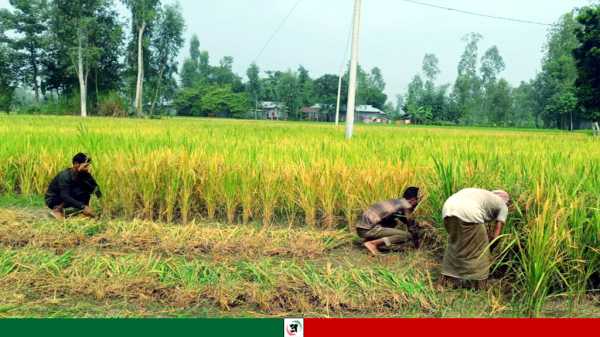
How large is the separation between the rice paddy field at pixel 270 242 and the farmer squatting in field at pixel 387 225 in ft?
0.49

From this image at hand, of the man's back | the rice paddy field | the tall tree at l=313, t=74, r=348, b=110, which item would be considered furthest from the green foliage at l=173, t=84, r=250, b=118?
the man's back

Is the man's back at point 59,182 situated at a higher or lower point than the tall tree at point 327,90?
lower

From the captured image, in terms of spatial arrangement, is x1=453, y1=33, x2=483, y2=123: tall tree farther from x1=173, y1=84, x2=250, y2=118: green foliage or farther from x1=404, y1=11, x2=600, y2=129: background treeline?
x1=173, y1=84, x2=250, y2=118: green foliage

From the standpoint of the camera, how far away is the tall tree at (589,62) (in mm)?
17203

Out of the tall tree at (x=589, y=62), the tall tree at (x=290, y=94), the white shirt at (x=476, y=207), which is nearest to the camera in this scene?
the white shirt at (x=476, y=207)

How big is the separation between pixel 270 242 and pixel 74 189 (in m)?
2.39

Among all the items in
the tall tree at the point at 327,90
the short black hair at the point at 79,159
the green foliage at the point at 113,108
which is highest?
the tall tree at the point at 327,90

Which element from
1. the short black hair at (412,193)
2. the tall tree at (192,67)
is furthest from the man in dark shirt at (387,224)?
the tall tree at (192,67)

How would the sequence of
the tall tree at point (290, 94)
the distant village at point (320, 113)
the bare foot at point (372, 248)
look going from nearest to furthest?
the bare foot at point (372, 248)
the tall tree at point (290, 94)
the distant village at point (320, 113)

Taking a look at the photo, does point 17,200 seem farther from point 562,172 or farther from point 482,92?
point 482,92

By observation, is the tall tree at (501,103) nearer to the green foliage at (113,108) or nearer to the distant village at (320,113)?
the distant village at (320,113)

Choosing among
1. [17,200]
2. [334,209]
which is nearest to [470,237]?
[334,209]

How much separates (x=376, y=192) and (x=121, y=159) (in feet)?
9.57

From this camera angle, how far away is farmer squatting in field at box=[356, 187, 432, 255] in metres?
3.93
